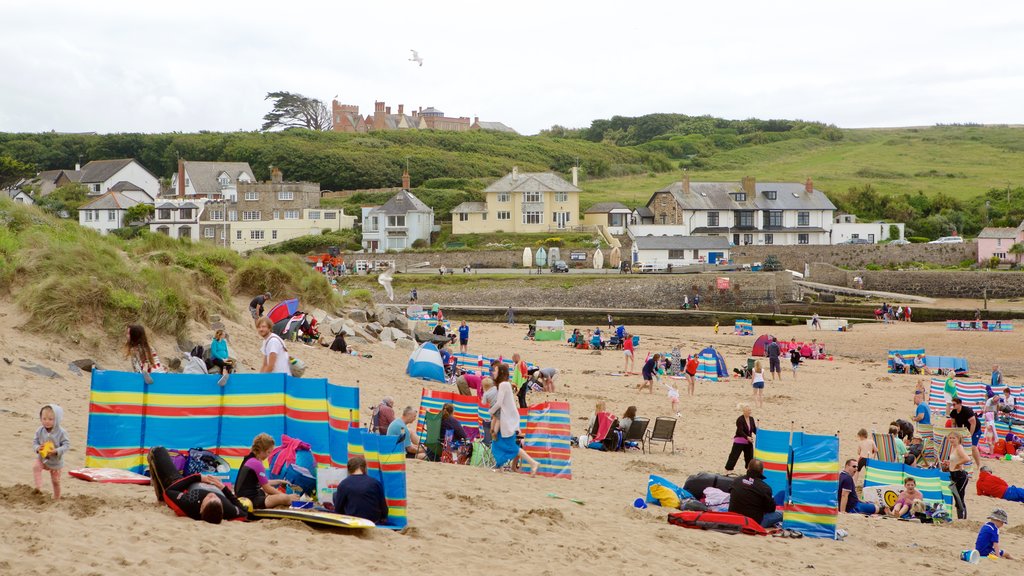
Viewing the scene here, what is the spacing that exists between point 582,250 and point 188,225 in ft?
82.8

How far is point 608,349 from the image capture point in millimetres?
29750

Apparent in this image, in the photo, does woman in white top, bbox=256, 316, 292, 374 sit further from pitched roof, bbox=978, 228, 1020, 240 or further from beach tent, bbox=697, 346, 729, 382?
pitched roof, bbox=978, 228, 1020, 240

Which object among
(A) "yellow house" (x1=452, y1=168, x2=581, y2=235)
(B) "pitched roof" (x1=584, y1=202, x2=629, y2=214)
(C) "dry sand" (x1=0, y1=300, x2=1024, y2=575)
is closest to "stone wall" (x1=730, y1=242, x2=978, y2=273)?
(B) "pitched roof" (x1=584, y1=202, x2=629, y2=214)

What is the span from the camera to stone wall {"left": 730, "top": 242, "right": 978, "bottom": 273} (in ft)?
188

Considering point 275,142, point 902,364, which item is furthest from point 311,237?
point 902,364

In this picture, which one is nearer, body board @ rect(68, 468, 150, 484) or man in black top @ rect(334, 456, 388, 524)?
man in black top @ rect(334, 456, 388, 524)

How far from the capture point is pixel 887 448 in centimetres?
1286

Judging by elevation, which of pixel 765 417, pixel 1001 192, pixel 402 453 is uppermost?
pixel 1001 192

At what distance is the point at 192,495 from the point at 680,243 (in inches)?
2015

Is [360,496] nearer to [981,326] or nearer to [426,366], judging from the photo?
[426,366]

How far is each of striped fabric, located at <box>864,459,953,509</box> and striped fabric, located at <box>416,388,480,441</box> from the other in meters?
4.42

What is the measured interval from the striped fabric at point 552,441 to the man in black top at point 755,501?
235 cm

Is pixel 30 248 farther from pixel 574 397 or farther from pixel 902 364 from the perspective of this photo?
pixel 902 364

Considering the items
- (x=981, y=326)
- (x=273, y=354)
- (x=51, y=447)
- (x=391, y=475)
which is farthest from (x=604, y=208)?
(x=51, y=447)
